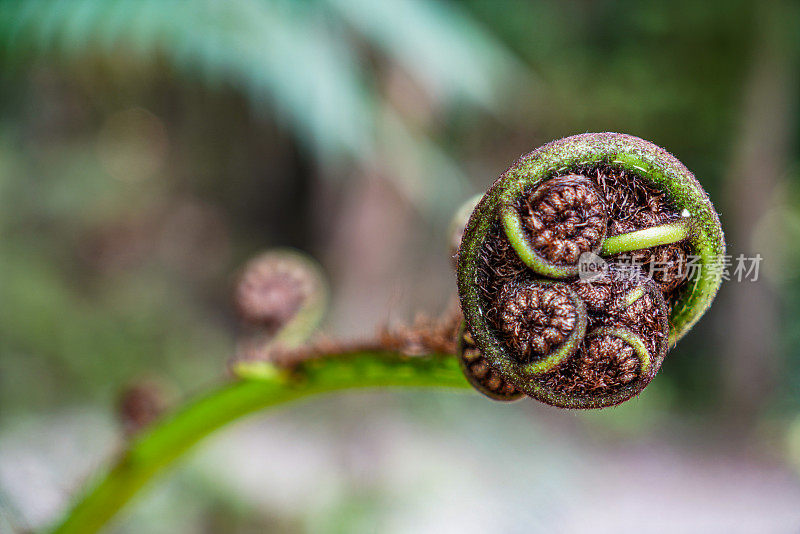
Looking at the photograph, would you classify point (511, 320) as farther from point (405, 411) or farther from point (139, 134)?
point (139, 134)

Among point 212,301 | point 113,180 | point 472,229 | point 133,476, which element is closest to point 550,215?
point 472,229

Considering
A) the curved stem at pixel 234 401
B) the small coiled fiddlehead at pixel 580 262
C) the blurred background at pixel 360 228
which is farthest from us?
the blurred background at pixel 360 228

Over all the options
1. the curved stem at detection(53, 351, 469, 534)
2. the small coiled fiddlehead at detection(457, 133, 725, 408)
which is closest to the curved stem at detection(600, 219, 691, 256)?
the small coiled fiddlehead at detection(457, 133, 725, 408)

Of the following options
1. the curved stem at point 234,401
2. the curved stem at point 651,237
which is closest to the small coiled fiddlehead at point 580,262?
the curved stem at point 651,237

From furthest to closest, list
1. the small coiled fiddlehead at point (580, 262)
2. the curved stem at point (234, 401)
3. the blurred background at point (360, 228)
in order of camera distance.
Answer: the blurred background at point (360, 228)
the curved stem at point (234, 401)
the small coiled fiddlehead at point (580, 262)

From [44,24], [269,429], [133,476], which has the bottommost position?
[269,429]

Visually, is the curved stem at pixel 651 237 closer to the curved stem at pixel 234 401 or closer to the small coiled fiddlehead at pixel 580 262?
the small coiled fiddlehead at pixel 580 262

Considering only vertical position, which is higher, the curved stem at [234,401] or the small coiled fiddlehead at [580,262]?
the small coiled fiddlehead at [580,262]

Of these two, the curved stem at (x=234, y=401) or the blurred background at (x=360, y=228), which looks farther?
the blurred background at (x=360, y=228)
